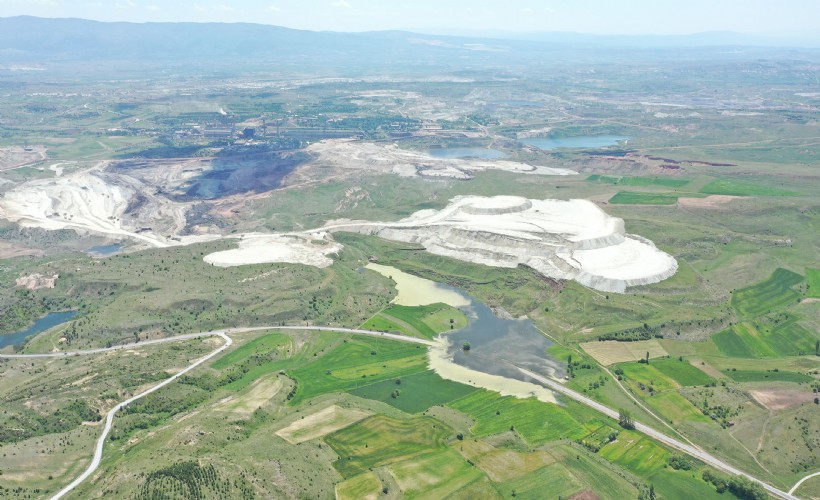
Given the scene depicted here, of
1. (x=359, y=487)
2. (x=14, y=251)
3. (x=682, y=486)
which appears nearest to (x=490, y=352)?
(x=682, y=486)

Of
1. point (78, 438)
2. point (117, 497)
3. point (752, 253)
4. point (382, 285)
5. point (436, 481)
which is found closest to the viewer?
point (117, 497)

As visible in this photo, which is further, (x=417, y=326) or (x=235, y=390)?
(x=417, y=326)

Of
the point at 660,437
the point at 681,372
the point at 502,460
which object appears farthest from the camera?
the point at 681,372

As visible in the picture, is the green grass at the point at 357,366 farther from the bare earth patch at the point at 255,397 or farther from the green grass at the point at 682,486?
the green grass at the point at 682,486

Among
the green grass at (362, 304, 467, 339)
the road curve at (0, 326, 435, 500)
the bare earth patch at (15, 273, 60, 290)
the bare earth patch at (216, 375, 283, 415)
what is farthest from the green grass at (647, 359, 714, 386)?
the bare earth patch at (15, 273, 60, 290)

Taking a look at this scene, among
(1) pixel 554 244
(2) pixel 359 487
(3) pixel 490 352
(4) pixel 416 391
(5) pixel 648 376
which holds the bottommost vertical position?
(3) pixel 490 352

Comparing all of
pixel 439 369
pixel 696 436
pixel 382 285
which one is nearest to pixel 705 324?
pixel 696 436

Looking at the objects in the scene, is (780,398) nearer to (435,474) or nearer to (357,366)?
(435,474)

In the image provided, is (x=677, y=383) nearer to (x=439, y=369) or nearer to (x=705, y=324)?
(x=705, y=324)
